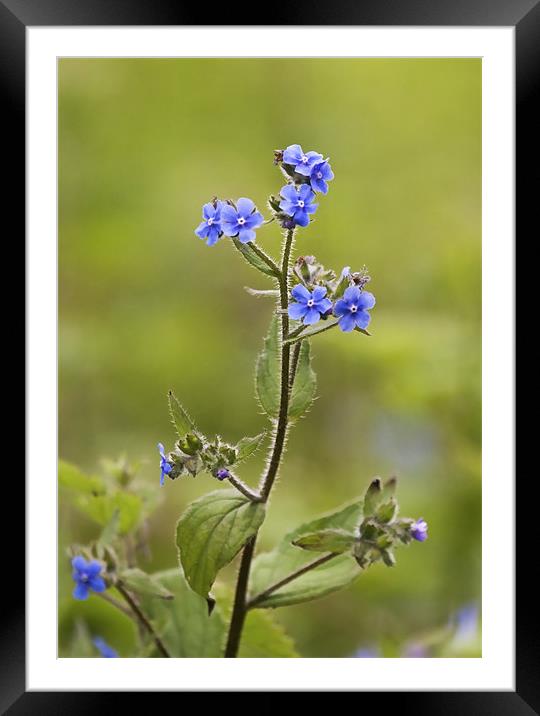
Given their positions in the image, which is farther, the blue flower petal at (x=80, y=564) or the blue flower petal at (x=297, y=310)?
the blue flower petal at (x=80, y=564)

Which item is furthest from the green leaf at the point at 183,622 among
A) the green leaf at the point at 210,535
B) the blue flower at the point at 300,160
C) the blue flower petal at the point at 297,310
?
the blue flower at the point at 300,160

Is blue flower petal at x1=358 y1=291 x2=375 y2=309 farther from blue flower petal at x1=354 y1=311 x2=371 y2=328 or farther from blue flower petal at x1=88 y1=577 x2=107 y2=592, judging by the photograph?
blue flower petal at x1=88 y1=577 x2=107 y2=592

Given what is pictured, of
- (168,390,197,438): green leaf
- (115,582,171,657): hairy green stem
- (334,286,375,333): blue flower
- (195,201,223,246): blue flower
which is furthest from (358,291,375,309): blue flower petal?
(115,582,171,657): hairy green stem

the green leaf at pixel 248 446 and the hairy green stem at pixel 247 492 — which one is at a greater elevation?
the green leaf at pixel 248 446

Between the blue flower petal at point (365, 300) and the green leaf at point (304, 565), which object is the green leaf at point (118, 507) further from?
the blue flower petal at point (365, 300)
